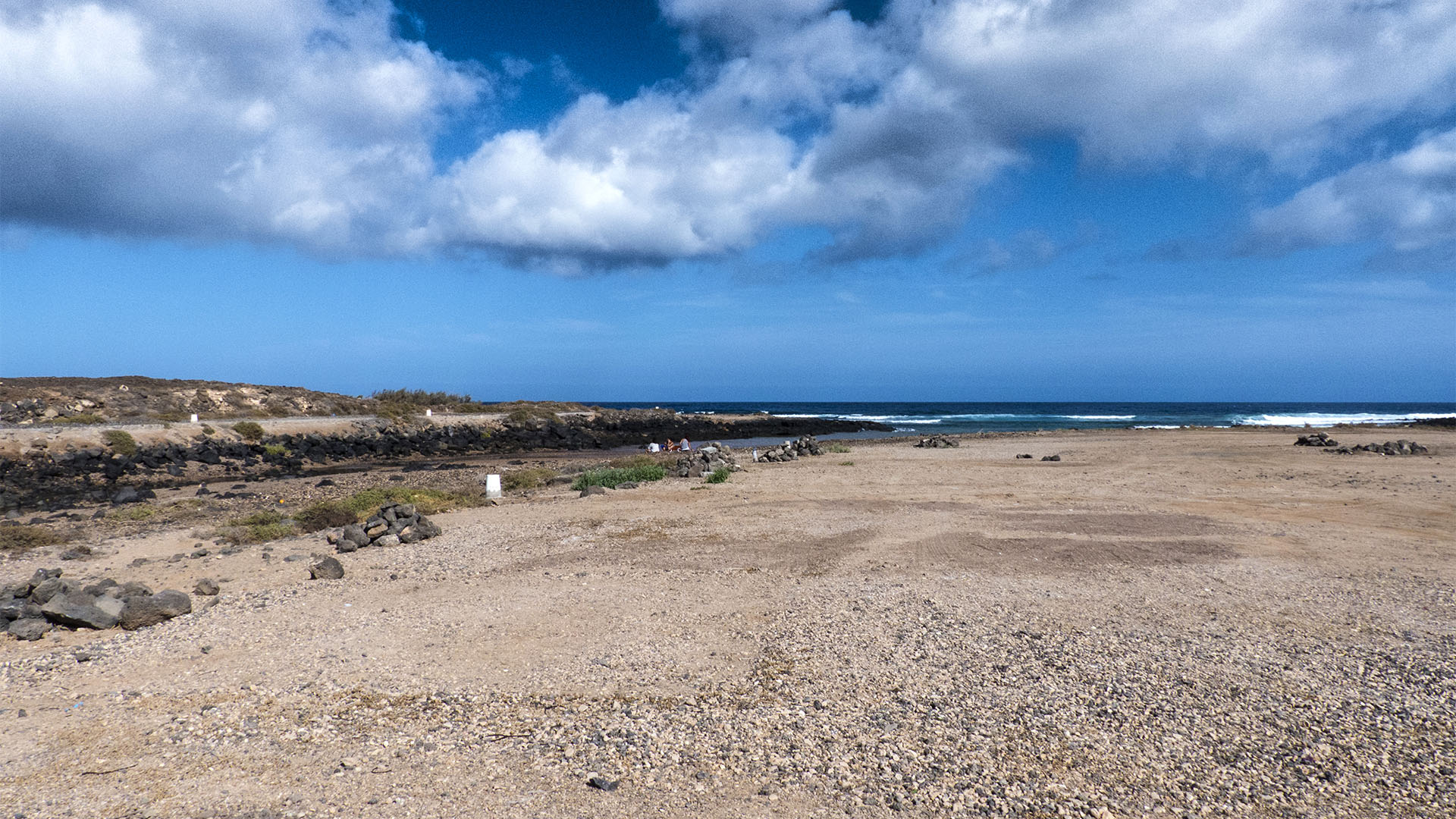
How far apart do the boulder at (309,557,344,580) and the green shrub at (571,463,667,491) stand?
7817mm

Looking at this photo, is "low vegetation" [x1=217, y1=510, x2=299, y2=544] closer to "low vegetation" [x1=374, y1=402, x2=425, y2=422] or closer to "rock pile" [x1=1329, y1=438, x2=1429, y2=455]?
"low vegetation" [x1=374, y1=402, x2=425, y2=422]

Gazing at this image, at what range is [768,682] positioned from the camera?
215 inches

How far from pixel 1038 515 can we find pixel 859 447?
18.0 m

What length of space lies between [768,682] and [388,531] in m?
7.70

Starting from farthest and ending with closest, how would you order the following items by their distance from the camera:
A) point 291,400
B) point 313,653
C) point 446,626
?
point 291,400 < point 446,626 < point 313,653

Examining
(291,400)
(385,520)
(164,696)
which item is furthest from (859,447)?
(291,400)

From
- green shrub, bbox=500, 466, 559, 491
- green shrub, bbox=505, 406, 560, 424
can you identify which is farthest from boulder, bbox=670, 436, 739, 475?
green shrub, bbox=505, 406, 560, 424

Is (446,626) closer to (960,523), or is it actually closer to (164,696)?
(164,696)

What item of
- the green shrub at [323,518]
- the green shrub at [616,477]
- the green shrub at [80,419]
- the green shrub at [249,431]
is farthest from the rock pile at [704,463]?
the green shrub at [80,419]

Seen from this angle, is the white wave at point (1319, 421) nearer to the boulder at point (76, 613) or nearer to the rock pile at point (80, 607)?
the rock pile at point (80, 607)

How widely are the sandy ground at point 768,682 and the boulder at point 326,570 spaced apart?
0.32 m

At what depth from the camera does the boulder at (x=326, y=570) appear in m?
8.72

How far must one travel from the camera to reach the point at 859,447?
30703 mm

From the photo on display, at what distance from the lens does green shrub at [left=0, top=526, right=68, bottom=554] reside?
448 inches
